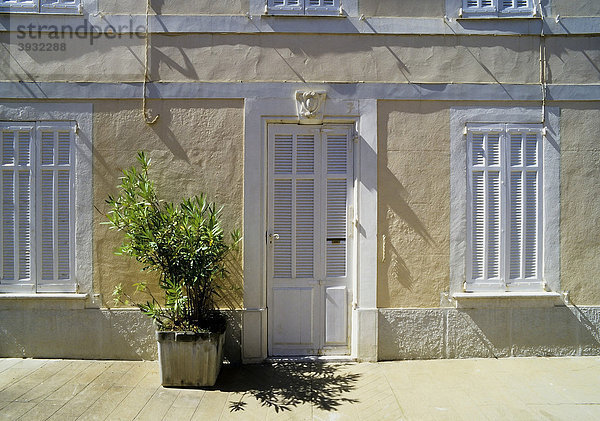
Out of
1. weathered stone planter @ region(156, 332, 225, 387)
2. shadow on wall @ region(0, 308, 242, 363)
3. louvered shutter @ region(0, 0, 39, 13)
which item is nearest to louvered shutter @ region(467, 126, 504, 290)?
shadow on wall @ region(0, 308, 242, 363)

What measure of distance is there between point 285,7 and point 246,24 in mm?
465

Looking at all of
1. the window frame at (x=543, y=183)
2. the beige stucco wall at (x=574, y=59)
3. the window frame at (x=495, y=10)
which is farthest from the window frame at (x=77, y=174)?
the beige stucco wall at (x=574, y=59)

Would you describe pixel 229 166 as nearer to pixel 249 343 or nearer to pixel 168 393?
pixel 249 343

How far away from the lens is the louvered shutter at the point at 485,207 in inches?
194

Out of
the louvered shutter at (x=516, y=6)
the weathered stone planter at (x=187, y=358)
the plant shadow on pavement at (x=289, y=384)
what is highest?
the louvered shutter at (x=516, y=6)

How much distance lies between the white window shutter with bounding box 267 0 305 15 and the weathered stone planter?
3452 millimetres

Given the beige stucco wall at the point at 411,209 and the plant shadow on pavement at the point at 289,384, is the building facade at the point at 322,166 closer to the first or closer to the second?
the beige stucco wall at the point at 411,209

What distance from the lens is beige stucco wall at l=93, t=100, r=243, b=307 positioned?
15.9ft

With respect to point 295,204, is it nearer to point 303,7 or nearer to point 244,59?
point 244,59

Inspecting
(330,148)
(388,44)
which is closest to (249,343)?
(330,148)

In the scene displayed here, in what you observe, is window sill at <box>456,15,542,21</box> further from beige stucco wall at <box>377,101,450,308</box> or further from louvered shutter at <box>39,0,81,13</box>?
louvered shutter at <box>39,0,81,13</box>

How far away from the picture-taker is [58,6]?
4.89 metres

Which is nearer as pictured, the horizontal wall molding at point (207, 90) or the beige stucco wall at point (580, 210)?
the horizontal wall molding at point (207, 90)

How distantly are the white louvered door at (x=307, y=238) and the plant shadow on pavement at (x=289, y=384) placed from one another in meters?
0.29
